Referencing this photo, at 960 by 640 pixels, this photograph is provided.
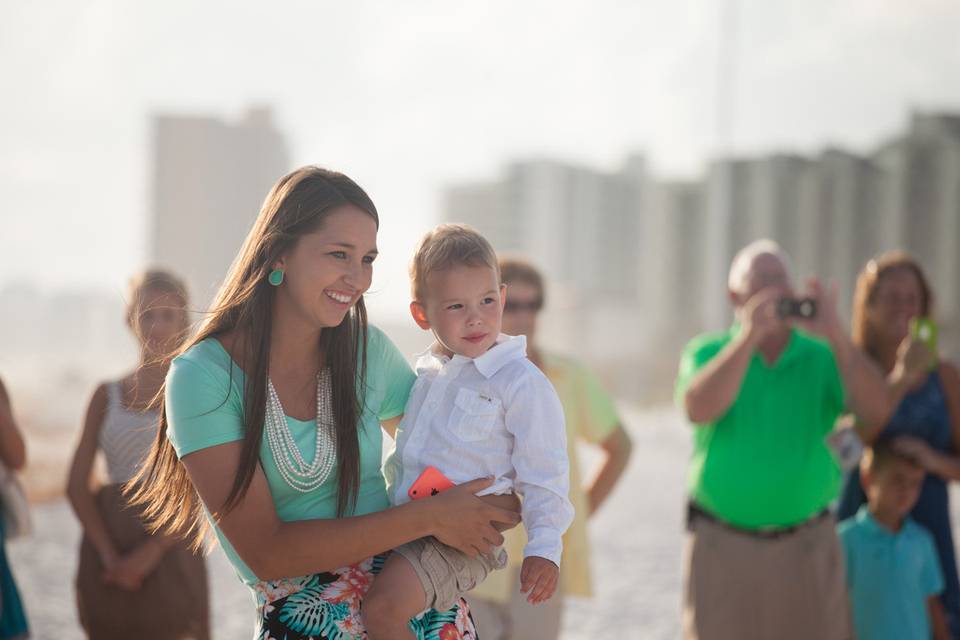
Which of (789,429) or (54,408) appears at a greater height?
(789,429)

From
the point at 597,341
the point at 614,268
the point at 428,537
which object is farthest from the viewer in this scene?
the point at 614,268

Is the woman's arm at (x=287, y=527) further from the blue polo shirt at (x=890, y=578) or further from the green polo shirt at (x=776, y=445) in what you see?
the blue polo shirt at (x=890, y=578)

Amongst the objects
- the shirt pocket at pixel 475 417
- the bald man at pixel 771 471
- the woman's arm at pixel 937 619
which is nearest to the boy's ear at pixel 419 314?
the shirt pocket at pixel 475 417

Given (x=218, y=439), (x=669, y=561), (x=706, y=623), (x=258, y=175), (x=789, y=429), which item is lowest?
(x=669, y=561)

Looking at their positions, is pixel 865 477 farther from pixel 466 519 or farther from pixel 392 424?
pixel 466 519

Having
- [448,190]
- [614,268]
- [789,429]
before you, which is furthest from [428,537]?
[448,190]

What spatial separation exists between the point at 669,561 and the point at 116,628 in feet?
21.2

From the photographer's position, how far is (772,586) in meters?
3.62

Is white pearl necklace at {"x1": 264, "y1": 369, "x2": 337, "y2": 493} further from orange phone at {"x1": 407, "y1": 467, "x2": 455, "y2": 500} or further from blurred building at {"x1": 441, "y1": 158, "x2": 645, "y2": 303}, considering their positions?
blurred building at {"x1": 441, "y1": 158, "x2": 645, "y2": 303}

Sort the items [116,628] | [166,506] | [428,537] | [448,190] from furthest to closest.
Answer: [448,190], [116,628], [166,506], [428,537]

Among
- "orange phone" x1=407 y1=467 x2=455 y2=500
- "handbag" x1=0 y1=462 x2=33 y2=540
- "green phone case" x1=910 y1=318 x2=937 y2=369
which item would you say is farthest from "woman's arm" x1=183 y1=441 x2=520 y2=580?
"green phone case" x1=910 y1=318 x2=937 y2=369

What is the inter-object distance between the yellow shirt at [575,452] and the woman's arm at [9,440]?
181 centimetres

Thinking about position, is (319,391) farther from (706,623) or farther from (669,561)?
(669,561)

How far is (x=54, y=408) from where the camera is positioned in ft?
60.6
